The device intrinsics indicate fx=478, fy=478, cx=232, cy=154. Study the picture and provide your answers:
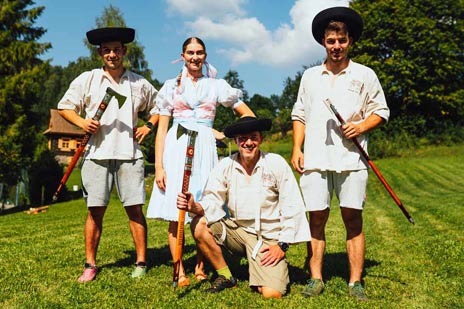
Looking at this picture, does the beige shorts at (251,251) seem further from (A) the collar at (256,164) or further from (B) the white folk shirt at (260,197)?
(A) the collar at (256,164)

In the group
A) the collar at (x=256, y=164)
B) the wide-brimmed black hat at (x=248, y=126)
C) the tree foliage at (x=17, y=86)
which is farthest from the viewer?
the tree foliage at (x=17, y=86)

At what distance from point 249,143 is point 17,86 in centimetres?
2106

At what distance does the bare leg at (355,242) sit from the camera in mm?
4602

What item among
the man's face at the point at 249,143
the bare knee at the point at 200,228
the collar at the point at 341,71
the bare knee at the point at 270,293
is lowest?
the bare knee at the point at 270,293

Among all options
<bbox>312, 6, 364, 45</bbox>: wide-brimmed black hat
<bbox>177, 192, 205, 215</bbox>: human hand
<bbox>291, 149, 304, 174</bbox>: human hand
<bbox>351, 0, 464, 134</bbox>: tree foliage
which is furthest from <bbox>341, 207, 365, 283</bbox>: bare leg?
<bbox>351, 0, 464, 134</bbox>: tree foliage

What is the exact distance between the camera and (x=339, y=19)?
436 centimetres

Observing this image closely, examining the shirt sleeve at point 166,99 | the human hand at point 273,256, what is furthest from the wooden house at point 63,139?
the human hand at point 273,256

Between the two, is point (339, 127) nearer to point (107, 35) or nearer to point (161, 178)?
point (161, 178)

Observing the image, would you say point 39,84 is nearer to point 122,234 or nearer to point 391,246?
point 122,234

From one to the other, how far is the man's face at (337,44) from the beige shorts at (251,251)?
1.91 m

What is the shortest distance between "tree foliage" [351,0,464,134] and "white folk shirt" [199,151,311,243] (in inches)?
1189

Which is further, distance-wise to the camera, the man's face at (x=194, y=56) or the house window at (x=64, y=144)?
the house window at (x=64, y=144)

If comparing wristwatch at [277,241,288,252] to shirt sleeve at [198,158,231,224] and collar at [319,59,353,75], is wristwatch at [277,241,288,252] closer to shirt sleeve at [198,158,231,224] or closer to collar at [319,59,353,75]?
shirt sleeve at [198,158,231,224]

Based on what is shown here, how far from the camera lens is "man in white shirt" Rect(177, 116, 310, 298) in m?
4.60
